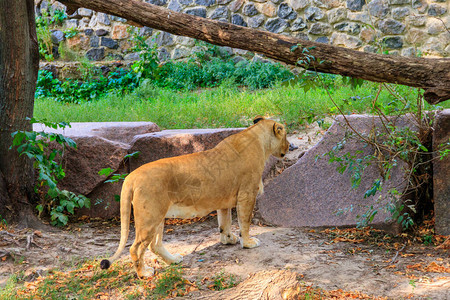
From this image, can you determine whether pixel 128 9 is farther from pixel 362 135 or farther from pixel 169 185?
pixel 362 135

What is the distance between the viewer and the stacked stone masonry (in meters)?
10.2

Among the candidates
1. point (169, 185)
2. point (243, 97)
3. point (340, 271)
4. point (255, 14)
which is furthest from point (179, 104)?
point (340, 271)

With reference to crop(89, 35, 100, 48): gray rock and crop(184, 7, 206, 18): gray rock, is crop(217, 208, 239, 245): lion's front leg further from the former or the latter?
crop(89, 35, 100, 48): gray rock

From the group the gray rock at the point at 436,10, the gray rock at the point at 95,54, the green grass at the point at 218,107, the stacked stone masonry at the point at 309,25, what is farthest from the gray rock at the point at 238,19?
the gray rock at the point at 436,10

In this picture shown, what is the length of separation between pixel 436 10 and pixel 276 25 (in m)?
3.46

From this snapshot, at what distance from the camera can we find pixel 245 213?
15.8 ft

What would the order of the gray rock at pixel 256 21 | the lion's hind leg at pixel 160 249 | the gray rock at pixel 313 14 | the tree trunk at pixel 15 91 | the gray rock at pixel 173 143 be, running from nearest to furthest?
the lion's hind leg at pixel 160 249 < the tree trunk at pixel 15 91 < the gray rock at pixel 173 143 < the gray rock at pixel 313 14 < the gray rock at pixel 256 21

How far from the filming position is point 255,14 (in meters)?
11.4

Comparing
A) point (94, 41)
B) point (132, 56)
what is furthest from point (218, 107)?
point (94, 41)

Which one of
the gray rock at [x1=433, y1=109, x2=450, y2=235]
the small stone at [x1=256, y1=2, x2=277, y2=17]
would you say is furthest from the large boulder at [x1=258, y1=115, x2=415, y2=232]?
the small stone at [x1=256, y1=2, x2=277, y2=17]

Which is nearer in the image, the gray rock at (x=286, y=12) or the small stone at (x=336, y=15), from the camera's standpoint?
the small stone at (x=336, y=15)

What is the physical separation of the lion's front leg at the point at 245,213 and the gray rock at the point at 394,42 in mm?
7137

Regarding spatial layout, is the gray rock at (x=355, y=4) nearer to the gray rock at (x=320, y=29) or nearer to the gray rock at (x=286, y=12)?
the gray rock at (x=320, y=29)

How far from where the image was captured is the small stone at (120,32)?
486 inches
